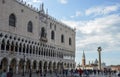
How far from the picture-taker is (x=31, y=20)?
166 ft

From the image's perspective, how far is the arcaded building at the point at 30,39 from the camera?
41.6 m

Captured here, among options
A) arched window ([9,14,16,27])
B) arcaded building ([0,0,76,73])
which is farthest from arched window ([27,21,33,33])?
arched window ([9,14,16,27])

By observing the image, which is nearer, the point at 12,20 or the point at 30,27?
the point at 12,20

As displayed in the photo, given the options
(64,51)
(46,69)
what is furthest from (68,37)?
(46,69)

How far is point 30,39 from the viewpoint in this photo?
4950cm

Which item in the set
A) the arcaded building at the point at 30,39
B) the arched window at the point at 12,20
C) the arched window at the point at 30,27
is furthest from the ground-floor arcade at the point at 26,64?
the arched window at the point at 12,20

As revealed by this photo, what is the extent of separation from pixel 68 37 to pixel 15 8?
28307 mm

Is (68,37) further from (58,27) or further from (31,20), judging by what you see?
(31,20)

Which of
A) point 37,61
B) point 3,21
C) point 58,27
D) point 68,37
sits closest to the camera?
point 3,21

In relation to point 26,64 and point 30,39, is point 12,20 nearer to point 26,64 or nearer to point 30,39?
point 30,39

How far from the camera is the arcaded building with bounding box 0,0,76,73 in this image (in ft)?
136

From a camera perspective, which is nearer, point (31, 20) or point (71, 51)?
point (31, 20)

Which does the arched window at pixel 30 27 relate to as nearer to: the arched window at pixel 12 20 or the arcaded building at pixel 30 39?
the arcaded building at pixel 30 39

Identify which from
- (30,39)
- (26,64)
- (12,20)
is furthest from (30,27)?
(26,64)
